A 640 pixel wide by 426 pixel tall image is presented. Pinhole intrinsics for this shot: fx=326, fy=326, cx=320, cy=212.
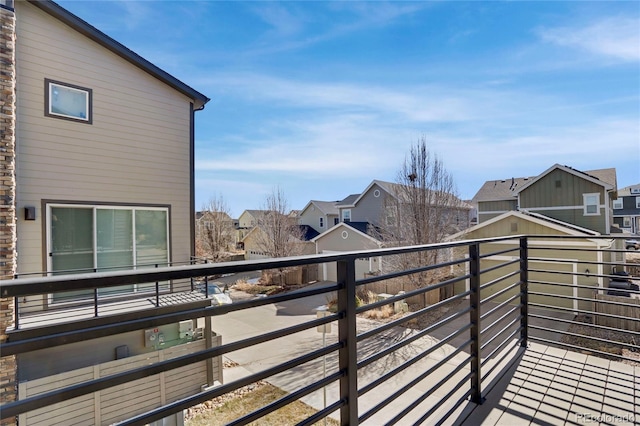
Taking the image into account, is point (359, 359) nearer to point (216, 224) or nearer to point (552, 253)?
point (552, 253)

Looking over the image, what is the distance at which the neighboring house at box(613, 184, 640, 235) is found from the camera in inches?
1093

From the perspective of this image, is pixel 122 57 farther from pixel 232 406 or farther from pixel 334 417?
pixel 334 417

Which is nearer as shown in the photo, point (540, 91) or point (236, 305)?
point (236, 305)

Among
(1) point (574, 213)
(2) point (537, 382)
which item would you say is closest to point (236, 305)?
(2) point (537, 382)

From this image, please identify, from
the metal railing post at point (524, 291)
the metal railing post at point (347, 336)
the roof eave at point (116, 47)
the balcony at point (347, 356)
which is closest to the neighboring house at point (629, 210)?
the balcony at point (347, 356)

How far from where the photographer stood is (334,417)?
195 inches

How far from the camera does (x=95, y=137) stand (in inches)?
238

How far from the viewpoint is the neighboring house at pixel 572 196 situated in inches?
490

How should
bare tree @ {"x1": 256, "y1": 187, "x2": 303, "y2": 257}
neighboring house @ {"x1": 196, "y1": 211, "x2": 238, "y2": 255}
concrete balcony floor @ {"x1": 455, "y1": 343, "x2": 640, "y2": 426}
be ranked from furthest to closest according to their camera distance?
neighboring house @ {"x1": 196, "y1": 211, "x2": 238, "y2": 255} → bare tree @ {"x1": 256, "y1": 187, "x2": 303, "y2": 257} → concrete balcony floor @ {"x1": 455, "y1": 343, "x2": 640, "y2": 426}

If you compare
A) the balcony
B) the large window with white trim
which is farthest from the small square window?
the balcony

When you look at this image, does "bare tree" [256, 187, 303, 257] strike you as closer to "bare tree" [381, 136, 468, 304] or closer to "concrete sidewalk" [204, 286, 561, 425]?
"concrete sidewalk" [204, 286, 561, 425]

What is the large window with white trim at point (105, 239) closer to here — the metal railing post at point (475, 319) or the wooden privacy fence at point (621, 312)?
the metal railing post at point (475, 319)

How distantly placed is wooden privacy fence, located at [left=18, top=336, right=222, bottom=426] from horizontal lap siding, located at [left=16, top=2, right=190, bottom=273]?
77.4 inches

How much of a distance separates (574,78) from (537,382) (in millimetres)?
6916
